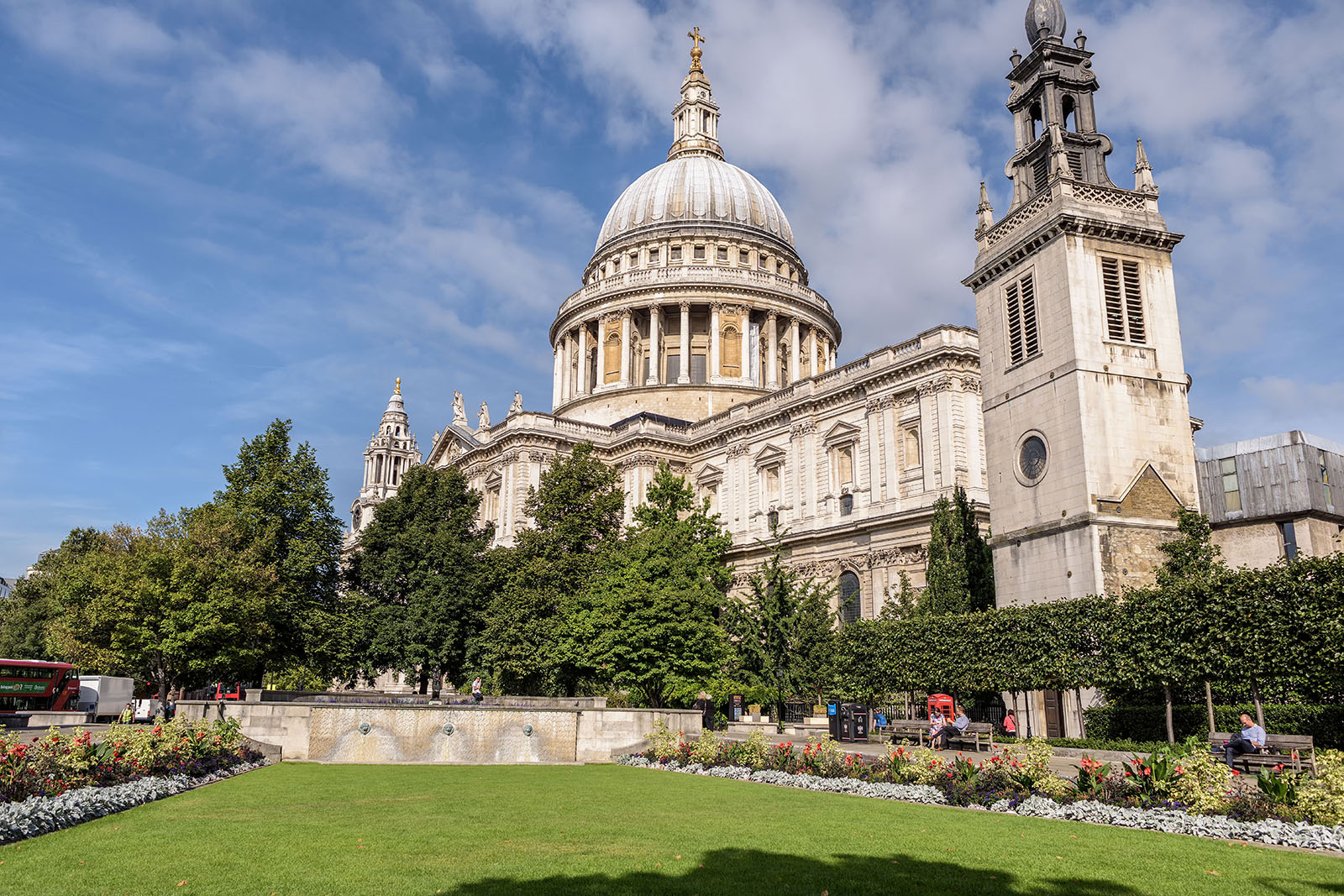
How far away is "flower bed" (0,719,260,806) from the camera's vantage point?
14.1 metres

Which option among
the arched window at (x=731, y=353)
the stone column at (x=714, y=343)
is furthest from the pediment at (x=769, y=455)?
the arched window at (x=731, y=353)

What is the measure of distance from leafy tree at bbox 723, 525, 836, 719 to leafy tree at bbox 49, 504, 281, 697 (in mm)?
19423

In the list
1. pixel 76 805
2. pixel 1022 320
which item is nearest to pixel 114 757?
pixel 76 805

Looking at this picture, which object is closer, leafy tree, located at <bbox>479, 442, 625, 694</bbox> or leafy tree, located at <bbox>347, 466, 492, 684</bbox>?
leafy tree, located at <bbox>479, 442, 625, 694</bbox>

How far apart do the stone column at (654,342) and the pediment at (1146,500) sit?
46.4 meters

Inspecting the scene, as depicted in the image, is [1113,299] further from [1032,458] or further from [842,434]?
[842,434]

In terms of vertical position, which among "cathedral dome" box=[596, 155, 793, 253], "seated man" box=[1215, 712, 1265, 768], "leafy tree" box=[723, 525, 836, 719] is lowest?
"seated man" box=[1215, 712, 1265, 768]

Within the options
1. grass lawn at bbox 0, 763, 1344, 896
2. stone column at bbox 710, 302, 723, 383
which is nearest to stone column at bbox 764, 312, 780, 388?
stone column at bbox 710, 302, 723, 383

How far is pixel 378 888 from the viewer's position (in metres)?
9.38

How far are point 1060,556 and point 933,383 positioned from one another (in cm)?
2012

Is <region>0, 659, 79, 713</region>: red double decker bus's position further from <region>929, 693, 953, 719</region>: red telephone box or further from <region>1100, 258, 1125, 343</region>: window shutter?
<region>1100, 258, 1125, 343</region>: window shutter

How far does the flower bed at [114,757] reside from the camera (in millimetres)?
14148

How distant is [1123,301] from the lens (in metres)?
29.4

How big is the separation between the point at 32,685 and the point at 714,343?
47.3 metres
